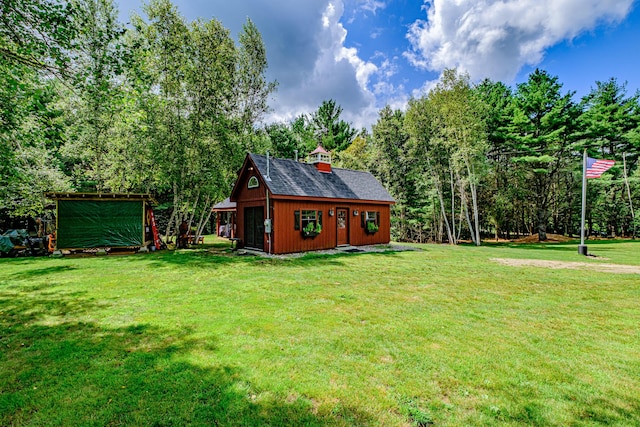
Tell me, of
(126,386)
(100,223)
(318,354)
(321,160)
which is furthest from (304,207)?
(126,386)

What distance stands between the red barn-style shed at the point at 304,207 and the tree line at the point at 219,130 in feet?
10.8

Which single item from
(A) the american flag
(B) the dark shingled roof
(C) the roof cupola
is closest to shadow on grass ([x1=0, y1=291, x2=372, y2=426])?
(B) the dark shingled roof

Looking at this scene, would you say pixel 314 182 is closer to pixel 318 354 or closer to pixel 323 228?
pixel 323 228

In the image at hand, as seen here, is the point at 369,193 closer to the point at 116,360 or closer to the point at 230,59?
the point at 230,59

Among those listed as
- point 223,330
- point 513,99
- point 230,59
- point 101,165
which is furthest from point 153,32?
point 513,99

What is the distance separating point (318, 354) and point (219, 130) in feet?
44.6

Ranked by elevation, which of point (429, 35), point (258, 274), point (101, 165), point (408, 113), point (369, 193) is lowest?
point (258, 274)

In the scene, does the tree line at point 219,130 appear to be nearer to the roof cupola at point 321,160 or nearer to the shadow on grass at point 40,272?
the shadow on grass at point 40,272

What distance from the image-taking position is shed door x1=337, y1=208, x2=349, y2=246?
13.6 meters

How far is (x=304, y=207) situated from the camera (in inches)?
478

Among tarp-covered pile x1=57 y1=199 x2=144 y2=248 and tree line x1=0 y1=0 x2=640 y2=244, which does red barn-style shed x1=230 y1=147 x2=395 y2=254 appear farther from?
tarp-covered pile x1=57 y1=199 x2=144 y2=248

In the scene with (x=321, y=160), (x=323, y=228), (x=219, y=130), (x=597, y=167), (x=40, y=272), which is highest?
(x=219, y=130)

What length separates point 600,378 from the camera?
2.67 m

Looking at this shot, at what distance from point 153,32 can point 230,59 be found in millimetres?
3556
